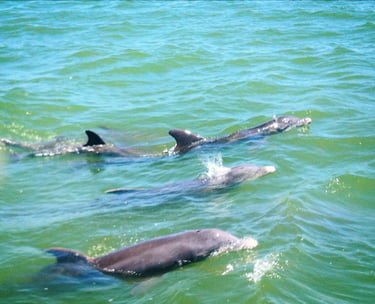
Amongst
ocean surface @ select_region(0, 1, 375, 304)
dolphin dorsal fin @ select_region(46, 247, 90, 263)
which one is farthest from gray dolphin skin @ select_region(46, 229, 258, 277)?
ocean surface @ select_region(0, 1, 375, 304)

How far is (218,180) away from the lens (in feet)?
43.8

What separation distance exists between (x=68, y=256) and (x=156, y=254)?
1508 millimetres

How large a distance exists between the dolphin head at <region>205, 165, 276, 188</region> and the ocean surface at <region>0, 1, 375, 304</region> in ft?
0.84

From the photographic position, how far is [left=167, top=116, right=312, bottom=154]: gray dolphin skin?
15.5 m

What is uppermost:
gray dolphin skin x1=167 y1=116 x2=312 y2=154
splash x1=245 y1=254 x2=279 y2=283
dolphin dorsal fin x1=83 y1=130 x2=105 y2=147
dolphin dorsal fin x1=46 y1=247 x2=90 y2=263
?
dolphin dorsal fin x1=83 y1=130 x2=105 y2=147

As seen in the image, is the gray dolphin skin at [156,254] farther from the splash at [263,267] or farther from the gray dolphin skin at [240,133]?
the gray dolphin skin at [240,133]

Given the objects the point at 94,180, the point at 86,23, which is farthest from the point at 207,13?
the point at 94,180

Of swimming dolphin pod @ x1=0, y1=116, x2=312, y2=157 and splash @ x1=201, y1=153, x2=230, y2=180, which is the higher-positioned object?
swimming dolphin pod @ x1=0, y1=116, x2=312, y2=157

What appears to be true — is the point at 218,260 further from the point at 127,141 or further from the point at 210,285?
A: the point at 127,141

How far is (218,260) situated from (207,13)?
23.4 metres

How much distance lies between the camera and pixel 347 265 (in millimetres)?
9992

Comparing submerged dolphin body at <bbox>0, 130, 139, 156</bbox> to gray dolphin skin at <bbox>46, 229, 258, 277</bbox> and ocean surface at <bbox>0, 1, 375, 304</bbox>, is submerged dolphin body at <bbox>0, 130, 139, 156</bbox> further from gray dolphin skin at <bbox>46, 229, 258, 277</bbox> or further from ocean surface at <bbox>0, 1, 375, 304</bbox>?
gray dolphin skin at <bbox>46, 229, 258, 277</bbox>

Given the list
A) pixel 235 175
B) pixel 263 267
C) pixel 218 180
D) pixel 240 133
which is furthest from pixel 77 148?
pixel 263 267

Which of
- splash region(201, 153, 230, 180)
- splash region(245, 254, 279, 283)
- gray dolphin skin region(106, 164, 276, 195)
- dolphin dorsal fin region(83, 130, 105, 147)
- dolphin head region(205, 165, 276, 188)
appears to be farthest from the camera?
dolphin dorsal fin region(83, 130, 105, 147)
